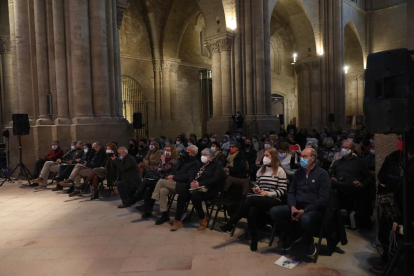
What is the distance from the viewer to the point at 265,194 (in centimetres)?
484

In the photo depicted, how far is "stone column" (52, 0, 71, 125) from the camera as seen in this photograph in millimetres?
10922

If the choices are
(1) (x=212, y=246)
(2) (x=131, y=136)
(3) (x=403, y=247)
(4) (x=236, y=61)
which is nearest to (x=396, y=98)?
(3) (x=403, y=247)

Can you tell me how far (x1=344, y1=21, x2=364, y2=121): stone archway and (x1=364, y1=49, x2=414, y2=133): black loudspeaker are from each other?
83.3 ft

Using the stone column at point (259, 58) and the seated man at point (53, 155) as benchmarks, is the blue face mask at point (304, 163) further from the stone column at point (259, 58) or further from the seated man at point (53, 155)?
the stone column at point (259, 58)

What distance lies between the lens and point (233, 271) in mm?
4047

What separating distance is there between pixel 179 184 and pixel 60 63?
744cm

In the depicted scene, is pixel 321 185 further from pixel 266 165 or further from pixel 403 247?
pixel 403 247

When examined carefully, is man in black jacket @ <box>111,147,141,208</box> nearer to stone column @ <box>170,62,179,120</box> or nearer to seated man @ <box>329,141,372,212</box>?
seated man @ <box>329,141,372,212</box>

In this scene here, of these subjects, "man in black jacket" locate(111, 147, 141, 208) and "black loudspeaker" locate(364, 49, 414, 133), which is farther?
"man in black jacket" locate(111, 147, 141, 208)

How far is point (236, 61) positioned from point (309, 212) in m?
12.5

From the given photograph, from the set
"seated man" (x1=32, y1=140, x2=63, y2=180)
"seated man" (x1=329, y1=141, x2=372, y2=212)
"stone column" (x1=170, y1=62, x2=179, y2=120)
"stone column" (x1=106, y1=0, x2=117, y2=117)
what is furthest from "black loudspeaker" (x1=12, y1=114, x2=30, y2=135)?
"stone column" (x1=170, y1=62, x2=179, y2=120)

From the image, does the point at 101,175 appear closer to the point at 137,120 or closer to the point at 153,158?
the point at 153,158

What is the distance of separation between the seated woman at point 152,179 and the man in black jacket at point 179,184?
0.36 m

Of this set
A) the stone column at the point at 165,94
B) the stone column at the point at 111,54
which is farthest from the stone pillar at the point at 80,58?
the stone column at the point at 165,94
